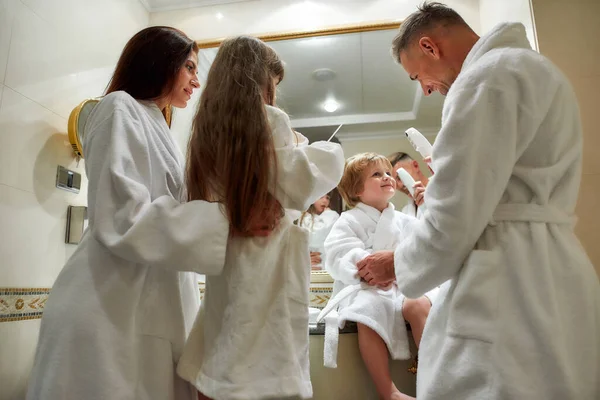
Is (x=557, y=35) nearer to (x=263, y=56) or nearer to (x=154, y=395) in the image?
(x=263, y=56)

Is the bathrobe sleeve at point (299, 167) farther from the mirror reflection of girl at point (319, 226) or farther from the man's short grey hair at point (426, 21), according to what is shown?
the mirror reflection of girl at point (319, 226)

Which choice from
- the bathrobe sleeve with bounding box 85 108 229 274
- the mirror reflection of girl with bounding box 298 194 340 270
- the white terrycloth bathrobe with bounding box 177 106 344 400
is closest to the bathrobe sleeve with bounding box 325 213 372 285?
the mirror reflection of girl with bounding box 298 194 340 270

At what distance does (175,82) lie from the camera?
1.12 metres

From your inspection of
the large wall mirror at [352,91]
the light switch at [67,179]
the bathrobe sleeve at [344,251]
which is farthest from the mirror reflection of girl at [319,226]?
the light switch at [67,179]

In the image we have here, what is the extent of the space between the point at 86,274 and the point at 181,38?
639 mm

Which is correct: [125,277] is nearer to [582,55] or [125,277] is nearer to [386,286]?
[386,286]

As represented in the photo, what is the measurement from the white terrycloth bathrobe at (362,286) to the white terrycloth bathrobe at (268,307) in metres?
0.52

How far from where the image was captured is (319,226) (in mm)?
1868

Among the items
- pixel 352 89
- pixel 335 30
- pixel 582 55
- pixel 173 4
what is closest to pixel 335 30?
pixel 335 30

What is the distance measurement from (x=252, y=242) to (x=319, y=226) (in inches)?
40.1

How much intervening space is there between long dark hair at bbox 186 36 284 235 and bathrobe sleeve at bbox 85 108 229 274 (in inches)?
2.2

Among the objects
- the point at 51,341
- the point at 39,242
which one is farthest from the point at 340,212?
the point at 51,341

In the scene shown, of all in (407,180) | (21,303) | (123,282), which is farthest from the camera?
(407,180)

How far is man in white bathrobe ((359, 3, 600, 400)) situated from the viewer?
0.71 metres
